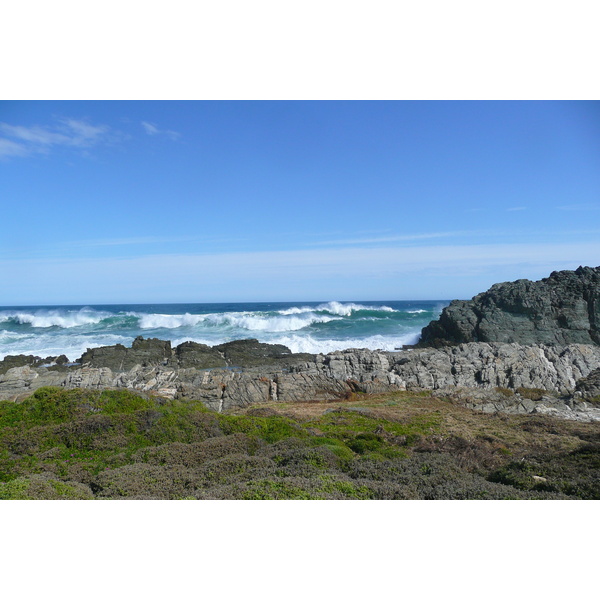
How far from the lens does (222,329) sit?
151ft

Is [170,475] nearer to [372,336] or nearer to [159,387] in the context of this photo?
[159,387]

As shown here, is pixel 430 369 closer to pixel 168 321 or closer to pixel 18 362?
pixel 18 362

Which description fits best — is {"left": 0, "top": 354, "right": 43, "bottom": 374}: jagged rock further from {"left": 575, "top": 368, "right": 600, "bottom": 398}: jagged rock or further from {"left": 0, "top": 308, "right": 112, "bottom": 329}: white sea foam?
{"left": 575, "top": 368, "right": 600, "bottom": 398}: jagged rock

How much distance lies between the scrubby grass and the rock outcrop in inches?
756

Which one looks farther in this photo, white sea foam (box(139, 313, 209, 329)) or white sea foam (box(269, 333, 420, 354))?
white sea foam (box(139, 313, 209, 329))

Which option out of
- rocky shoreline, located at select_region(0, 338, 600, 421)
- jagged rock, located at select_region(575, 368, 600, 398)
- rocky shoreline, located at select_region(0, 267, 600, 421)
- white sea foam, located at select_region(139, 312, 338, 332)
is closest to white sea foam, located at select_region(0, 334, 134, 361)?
rocky shoreline, located at select_region(0, 267, 600, 421)

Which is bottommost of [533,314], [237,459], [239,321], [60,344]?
[60,344]

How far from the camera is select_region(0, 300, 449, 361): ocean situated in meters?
33.7

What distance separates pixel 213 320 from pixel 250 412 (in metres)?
38.3

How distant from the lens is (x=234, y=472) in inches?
225

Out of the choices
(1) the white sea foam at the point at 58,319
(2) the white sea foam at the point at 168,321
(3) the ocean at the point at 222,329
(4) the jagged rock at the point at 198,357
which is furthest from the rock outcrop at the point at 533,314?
(1) the white sea foam at the point at 58,319

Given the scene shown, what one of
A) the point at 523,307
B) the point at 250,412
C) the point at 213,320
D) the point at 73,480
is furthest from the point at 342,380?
the point at 213,320

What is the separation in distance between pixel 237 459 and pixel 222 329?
134ft

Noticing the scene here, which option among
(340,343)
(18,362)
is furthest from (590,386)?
(18,362)
